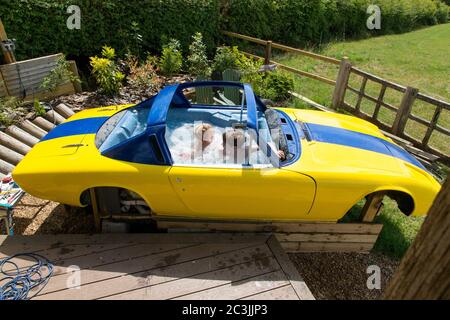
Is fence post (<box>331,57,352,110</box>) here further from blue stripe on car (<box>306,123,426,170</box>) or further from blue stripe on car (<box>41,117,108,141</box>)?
blue stripe on car (<box>41,117,108,141</box>)

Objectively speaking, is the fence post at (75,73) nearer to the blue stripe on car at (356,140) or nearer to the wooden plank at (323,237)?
the blue stripe on car at (356,140)

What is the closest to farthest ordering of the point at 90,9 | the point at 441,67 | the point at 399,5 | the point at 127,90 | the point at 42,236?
the point at 42,236
the point at 127,90
the point at 90,9
the point at 441,67
the point at 399,5

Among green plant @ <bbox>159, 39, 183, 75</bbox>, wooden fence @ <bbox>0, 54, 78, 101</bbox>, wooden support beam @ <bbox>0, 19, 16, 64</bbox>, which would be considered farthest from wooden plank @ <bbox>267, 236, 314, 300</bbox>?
wooden support beam @ <bbox>0, 19, 16, 64</bbox>

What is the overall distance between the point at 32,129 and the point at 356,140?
4.82 meters

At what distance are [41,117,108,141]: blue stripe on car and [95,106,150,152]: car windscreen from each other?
0.10m

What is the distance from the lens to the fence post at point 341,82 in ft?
22.8

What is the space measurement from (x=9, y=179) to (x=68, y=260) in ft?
5.39

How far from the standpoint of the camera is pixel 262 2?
1118 centimetres

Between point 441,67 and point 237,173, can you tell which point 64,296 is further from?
point 441,67

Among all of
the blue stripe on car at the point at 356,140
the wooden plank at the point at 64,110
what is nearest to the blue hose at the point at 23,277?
the blue stripe on car at the point at 356,140

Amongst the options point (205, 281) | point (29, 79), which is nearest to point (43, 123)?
point (29, 79)

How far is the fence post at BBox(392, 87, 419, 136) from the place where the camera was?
19.3ft
